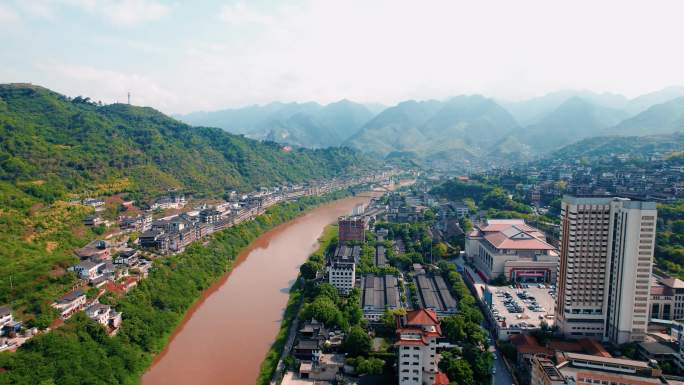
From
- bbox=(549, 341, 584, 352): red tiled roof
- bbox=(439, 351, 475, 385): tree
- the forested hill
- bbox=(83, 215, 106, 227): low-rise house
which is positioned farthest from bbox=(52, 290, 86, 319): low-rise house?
bbox=(549, 341, 584, 352): red tiled roof

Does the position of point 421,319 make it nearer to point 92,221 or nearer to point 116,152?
point 92,221

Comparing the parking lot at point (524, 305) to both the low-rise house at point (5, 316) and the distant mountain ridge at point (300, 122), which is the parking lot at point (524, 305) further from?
the distant mountain ridge at point (300, 122)

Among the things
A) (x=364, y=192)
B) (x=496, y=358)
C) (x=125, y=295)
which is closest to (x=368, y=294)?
(x=496, y=358)

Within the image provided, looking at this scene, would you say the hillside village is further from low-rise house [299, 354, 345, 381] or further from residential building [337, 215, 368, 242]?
residential building [337, 215, 368, 242]

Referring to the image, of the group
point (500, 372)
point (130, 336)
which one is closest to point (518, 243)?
point (500, 372)

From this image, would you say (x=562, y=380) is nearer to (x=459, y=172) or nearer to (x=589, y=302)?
(x=589, y=302)

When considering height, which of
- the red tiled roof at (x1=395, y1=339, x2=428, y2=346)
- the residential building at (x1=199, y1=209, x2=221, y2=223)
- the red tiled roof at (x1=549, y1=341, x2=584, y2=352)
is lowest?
the red tiled roof at (x1=549, y1=341, x2=584, y2=352)

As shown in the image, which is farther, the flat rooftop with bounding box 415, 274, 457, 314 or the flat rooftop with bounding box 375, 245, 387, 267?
the flat rooftop with bounding box 375, 245, 387, 267
